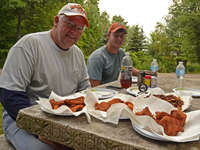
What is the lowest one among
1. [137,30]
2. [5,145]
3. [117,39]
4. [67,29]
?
[5,145]

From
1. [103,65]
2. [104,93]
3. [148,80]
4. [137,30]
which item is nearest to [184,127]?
[104,93]

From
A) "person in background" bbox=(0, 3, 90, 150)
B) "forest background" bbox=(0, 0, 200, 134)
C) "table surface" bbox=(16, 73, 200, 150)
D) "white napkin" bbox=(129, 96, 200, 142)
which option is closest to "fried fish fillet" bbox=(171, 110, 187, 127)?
"white napkin" bbox=(129, 96, 200, 142)

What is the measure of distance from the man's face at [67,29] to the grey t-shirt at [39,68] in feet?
0.33

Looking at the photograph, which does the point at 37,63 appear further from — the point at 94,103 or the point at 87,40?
the point at 87,40

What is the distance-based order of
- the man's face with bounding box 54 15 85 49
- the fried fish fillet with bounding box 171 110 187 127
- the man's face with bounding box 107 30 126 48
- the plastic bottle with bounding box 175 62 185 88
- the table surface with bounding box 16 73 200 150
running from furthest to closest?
the man's face with bounding box 107 30 126 48
the plastic bottle with bounding box 175 62 185 88
the man's face with bounding box 54 15 85 49
the fried fish fillet with bounding box 171 110 187 127
the table surface with bounding box 16 73 200 150

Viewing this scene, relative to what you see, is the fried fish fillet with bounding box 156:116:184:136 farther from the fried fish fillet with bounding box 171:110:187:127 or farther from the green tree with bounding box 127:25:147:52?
the green tree with bounding box 127:25:147:52

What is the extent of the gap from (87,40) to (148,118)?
17.2 metres

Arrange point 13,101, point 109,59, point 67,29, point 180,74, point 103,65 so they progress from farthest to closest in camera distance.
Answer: point 109,59
point 103,65
point 180,74
point 67,29
point 13,101

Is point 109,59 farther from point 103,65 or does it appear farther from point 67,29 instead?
point 67,29

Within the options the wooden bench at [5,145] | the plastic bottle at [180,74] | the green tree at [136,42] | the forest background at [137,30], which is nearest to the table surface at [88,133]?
the wooden bench at [5,145]

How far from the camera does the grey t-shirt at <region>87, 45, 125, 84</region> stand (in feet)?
10.3

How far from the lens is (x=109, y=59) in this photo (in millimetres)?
3426

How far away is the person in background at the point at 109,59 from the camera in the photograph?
10.5 ft

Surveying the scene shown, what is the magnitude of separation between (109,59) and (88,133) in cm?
251
